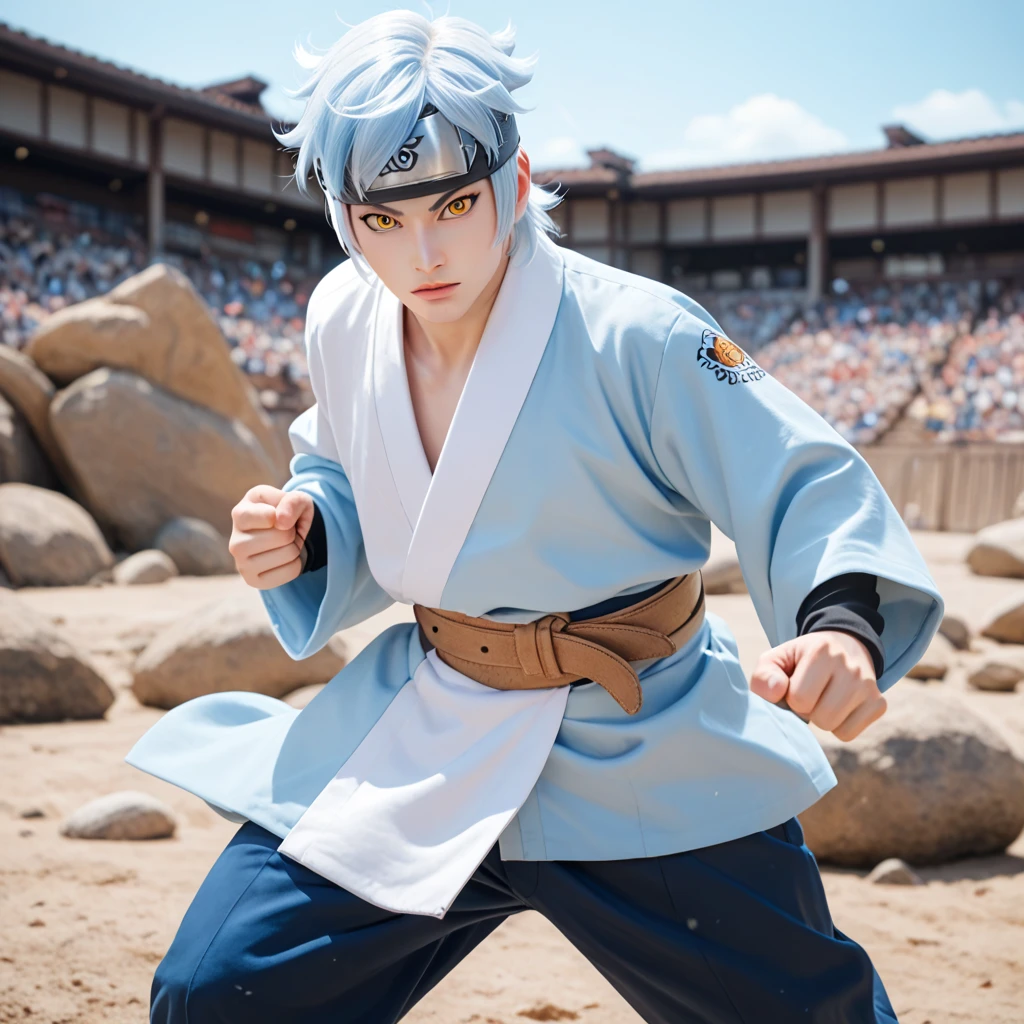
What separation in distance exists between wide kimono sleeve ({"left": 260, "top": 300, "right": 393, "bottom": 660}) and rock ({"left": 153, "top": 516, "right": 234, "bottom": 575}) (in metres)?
6.80

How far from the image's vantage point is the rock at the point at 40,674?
4.08m

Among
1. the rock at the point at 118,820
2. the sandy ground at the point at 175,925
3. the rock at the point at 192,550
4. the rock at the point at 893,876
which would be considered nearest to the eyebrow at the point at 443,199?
the sandy ground at the point at 175,925

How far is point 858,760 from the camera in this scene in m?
3.06

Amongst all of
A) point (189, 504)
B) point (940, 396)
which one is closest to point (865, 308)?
point (940, 396)

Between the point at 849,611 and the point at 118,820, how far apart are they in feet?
7.77

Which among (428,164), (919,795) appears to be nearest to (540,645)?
(428,164)

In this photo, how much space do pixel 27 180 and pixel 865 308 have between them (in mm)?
13219

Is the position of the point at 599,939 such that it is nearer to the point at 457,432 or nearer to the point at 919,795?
the point at 457,432

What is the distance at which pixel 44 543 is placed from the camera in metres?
7.40

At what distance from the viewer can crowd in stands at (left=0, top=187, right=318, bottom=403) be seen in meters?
13.6

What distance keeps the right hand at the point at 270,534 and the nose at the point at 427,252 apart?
0.38 meters

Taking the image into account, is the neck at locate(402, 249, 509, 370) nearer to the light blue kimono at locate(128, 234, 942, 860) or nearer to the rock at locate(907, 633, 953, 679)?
the light blue kimono at locate(128, 234, 942, 860)

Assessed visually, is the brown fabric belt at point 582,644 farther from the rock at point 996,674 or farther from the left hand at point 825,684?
the rock at point 996,674

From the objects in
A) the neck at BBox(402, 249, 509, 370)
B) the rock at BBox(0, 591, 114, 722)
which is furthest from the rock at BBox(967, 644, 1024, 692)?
the neck at BBox(402, 249, 509, 370)
